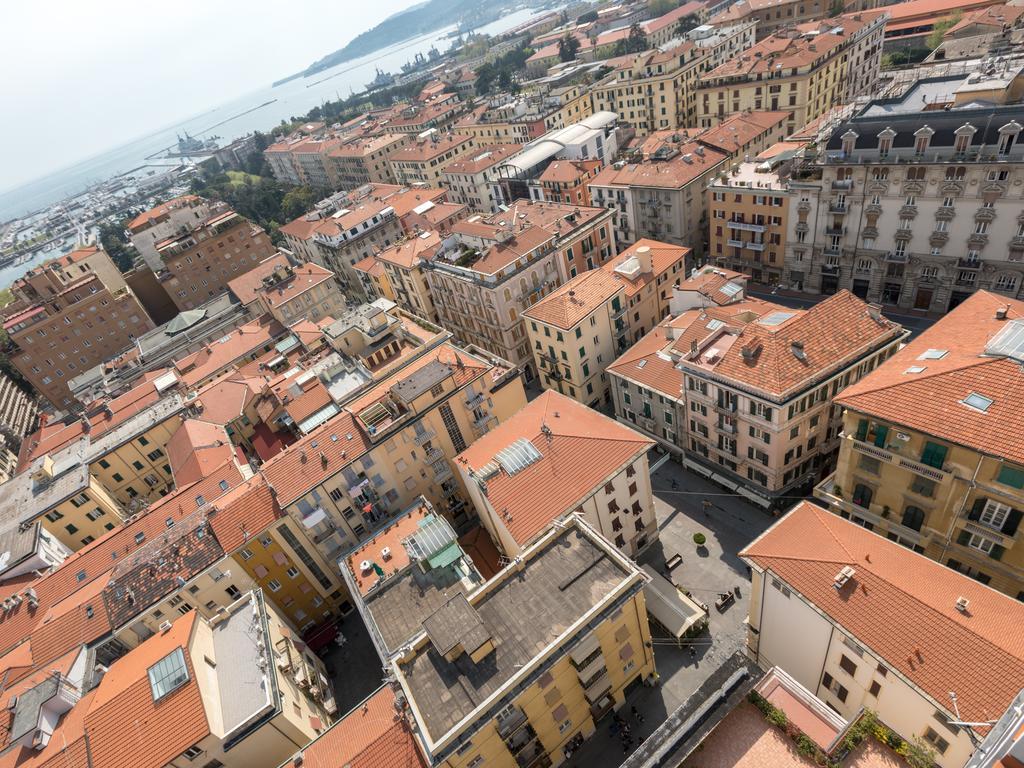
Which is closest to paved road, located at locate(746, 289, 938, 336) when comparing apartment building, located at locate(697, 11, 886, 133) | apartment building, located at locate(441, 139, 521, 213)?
apartment building, located at locate(697, 11, 886, 133)

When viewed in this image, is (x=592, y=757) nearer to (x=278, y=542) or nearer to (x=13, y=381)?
Answer: (x=278, y=542)

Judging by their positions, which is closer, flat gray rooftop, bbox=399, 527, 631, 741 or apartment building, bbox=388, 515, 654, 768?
apartment building, bbox=388, 515, 654, 768

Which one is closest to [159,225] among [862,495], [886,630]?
[862,495]

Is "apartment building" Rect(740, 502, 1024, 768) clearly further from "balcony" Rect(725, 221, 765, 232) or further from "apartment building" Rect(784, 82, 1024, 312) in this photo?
"balcony" Rect(725, 221, 765, 232)

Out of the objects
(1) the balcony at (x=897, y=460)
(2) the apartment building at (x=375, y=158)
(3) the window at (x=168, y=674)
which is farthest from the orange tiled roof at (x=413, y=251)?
(2) the apartment building at (x=375, y=158)

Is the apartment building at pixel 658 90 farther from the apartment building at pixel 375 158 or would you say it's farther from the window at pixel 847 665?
the window at pixel 847 665

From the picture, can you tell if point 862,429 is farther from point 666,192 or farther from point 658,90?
point 658,90

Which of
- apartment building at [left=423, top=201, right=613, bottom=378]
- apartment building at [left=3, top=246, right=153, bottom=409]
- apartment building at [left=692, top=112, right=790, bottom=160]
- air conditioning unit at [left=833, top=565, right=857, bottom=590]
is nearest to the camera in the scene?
air conditioning unit at [left=833, top=565, right=857, bottom=590]
